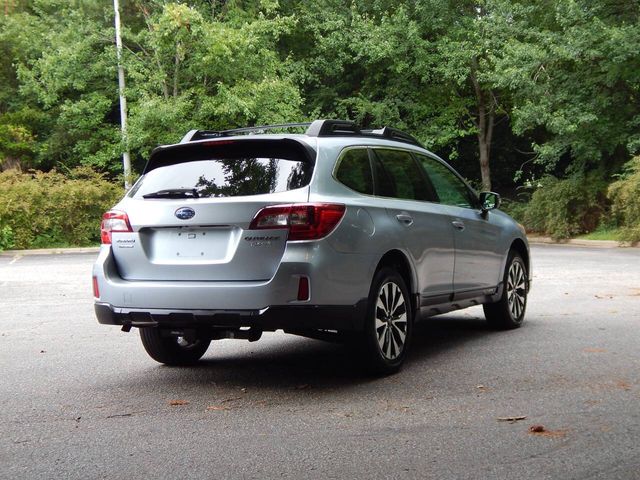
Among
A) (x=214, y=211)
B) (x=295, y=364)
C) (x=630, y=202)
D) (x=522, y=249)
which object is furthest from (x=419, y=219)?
(x=630, y=202)

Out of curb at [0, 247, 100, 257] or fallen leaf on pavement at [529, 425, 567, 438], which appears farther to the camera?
curb at [0, 247, 100, 257]

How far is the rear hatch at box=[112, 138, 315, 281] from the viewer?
567cm

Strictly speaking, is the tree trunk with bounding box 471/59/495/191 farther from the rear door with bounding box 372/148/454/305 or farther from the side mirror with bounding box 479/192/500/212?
the rear door with bounding box 372/148/454/305

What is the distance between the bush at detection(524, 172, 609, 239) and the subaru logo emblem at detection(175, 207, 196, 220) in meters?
21.1

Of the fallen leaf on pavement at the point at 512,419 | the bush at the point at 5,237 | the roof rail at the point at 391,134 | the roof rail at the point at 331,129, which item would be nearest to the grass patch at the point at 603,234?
the bush at the point at 5,237

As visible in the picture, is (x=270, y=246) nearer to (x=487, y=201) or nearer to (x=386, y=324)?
(x=386, y=324)

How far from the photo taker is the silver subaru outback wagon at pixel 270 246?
18.4ft

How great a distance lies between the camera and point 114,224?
20.3ft

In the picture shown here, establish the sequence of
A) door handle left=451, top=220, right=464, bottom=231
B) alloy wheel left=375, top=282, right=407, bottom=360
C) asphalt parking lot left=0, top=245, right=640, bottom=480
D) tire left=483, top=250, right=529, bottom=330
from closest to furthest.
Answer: asphalt parking lot left=0, top=245, right=640, bottom=480
alloy wheel left=375, top=282, right=407, bottom=360
door handle left=451, top=220, right=464, bottom=231
tire left=483, top=250, right=529, bottom=330

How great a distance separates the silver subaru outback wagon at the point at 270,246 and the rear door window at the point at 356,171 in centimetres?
1

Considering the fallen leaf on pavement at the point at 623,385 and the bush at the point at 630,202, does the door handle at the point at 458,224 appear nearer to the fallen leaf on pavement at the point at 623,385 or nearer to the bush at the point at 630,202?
the fallen leaf on pavement at the point at 623,385

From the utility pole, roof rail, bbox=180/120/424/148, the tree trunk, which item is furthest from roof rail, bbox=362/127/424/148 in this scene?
the tree trunk

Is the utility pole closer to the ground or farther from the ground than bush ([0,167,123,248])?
farther from the ground

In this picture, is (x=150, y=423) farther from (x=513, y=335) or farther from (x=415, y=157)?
(x=513, y=335)
